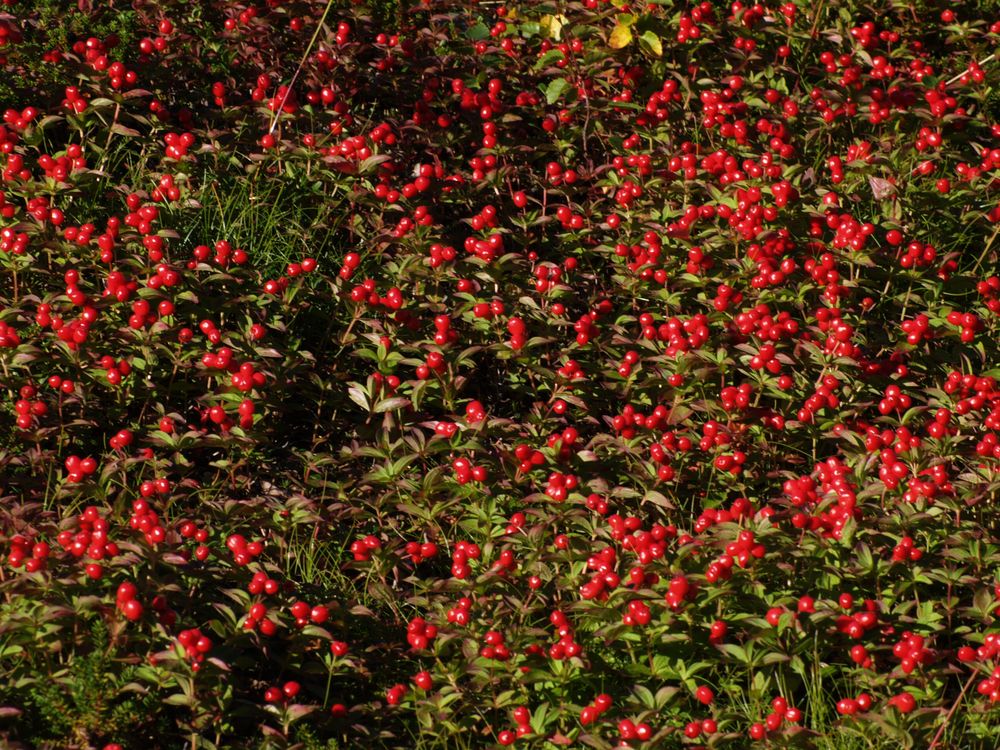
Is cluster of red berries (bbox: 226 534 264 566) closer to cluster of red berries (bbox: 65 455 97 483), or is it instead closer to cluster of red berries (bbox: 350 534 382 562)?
cluster of red berries (bbox: 350 534 382 562)

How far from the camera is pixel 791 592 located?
3439mm

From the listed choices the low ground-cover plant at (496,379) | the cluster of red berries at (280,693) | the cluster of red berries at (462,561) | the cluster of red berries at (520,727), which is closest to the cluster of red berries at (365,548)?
the low ground-cover plant at (496,379)

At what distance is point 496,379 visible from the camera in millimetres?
4496

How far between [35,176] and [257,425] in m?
1.66

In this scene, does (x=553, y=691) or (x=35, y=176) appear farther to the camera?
(x=35, y=176)

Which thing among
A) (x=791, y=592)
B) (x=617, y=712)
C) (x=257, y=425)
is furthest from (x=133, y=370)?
(x=791, y=592)

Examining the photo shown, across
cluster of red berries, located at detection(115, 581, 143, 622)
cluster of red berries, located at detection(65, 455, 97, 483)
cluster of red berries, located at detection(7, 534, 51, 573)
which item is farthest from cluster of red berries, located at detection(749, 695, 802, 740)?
cluster of red berries, located at detection(65, 455, 97, 483)

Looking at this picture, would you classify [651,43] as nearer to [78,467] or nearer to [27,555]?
[78,467]

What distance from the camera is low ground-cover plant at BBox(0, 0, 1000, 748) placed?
317 centimetres

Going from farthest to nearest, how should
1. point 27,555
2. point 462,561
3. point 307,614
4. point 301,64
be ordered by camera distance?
point 301,64
point 462,561
point 307,614
point 27,555

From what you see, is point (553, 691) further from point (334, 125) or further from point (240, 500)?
point (334, 125)

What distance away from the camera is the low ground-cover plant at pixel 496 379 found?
10.4 ft

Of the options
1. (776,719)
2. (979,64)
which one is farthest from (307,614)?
(979,64)

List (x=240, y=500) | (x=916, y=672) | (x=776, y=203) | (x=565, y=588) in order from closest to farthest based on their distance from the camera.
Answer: (x=916, y=672) < (x=565, y=588) < (x=240, y=500) < (x=776, y=203)
